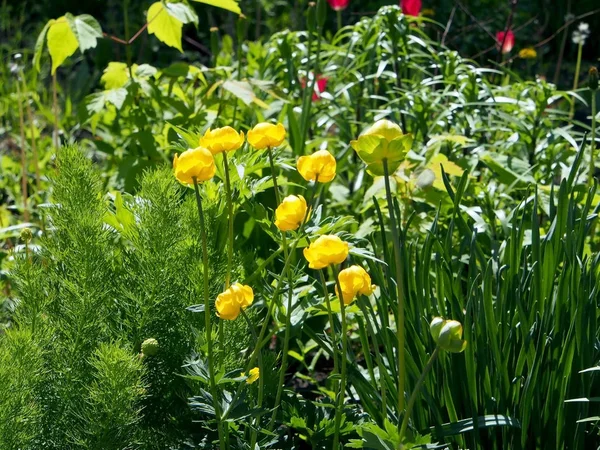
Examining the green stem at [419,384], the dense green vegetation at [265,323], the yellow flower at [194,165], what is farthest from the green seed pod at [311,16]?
the green stem at [419,384]

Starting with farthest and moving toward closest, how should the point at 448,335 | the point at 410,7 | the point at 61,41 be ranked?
the point at 410,7, the point at 61,41, the point at 448,335

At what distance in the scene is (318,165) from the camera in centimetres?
132

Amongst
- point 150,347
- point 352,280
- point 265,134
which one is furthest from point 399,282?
point 150,347

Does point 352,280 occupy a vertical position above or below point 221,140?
below

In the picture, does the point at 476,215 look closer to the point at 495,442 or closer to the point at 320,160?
the point at 495,442

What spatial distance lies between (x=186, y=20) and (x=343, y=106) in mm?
744

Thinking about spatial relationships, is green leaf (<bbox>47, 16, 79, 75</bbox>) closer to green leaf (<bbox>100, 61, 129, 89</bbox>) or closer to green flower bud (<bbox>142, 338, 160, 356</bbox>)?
green leaf (<bbox>100, 61, 129, 89</bbox>)

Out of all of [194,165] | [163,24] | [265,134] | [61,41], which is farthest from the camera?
[163,24]

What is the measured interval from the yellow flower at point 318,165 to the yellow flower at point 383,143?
134 mm

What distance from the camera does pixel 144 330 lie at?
5.18ft

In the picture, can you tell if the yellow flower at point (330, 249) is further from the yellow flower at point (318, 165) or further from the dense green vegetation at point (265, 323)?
the yellow flower at point (318, 165)

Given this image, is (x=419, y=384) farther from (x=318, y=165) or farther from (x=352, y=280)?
(x=318, y=165)

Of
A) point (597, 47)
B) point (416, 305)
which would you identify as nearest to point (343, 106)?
point (416, 305)

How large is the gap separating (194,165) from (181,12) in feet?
3.69
